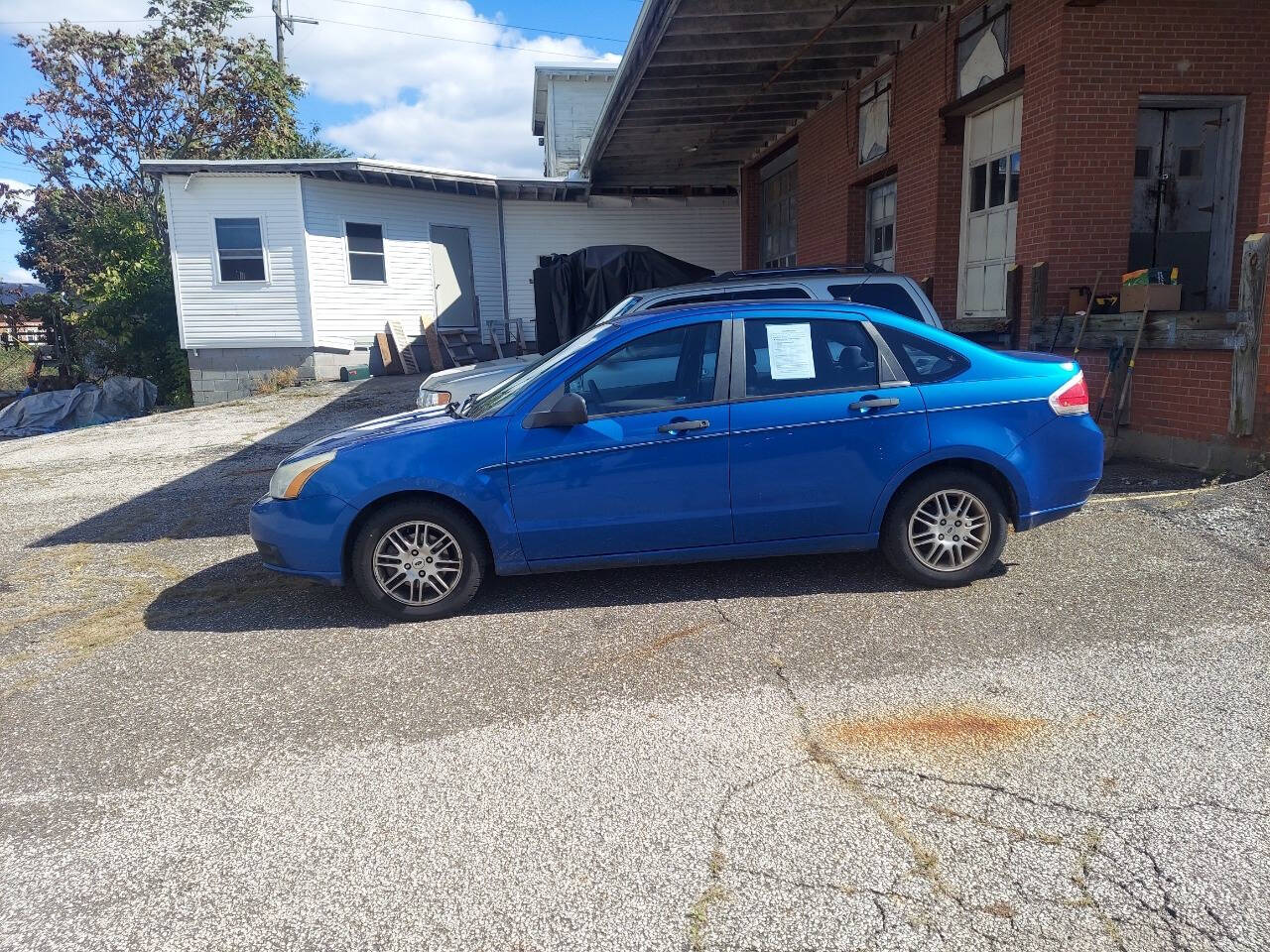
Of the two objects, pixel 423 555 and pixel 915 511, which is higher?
pixel 915 511

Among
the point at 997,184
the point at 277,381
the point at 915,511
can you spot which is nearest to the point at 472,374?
the point at 915,511

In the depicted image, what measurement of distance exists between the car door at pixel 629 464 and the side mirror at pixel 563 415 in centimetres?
5

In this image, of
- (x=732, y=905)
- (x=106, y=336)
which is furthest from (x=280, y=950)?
(x=106, y=336)

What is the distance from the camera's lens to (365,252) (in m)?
19.6

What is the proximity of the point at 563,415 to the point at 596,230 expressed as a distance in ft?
59.2

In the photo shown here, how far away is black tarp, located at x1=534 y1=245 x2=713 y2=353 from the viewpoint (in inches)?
510

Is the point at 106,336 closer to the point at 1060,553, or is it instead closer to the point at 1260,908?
the point at 1060,553

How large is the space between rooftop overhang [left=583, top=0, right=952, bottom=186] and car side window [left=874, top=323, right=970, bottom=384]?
5.90m

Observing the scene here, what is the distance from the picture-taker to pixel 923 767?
3.29 meters

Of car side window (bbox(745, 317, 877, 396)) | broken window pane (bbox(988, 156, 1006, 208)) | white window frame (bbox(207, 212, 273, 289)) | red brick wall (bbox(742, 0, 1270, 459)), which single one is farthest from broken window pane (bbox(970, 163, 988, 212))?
white window frame (bbox(207, 212, 273, 289))

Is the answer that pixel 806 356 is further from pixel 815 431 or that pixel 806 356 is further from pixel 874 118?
pixel 874 118

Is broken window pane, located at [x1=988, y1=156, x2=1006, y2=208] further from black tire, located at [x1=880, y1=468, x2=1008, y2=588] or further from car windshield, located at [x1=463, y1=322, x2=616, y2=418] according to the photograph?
car windshield, located at [x1=463, y1=322, x2=616, y2=418]

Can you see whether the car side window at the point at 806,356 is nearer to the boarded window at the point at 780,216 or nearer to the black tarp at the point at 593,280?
the black tarp at the point at 593,280

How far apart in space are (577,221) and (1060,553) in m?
17.9
